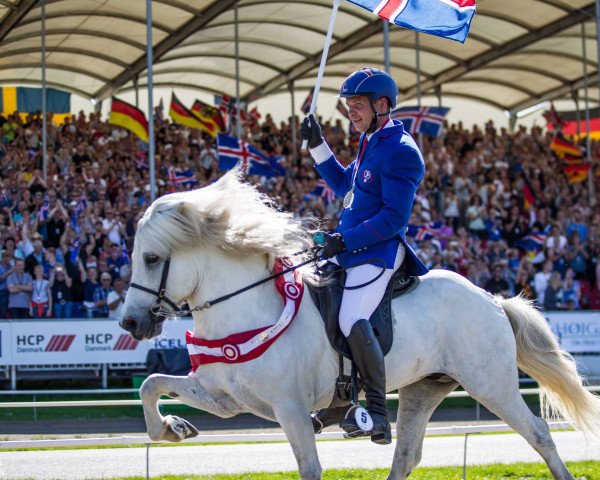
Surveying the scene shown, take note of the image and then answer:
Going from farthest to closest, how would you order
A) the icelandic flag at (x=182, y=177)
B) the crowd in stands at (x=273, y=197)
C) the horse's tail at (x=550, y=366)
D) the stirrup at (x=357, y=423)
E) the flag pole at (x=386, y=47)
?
the icelandic flag at (x=182, y=177)
the flag pole at (x=386, y=47)
the crowd in stands at (x=273, y=197)
the horse's tail at (x=550, y=366)
the stirrup at (x=357, y=423)

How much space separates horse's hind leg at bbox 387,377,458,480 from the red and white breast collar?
1.44 meters

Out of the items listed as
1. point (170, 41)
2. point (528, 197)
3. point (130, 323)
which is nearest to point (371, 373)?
point (130, 323)

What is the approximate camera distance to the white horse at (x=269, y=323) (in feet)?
19.3

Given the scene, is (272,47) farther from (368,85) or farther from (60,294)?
(368,85)

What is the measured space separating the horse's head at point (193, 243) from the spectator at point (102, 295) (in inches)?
382

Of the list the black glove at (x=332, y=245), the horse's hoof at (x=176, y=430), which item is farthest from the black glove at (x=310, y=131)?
the horse's hoof at (x=176, y=430)

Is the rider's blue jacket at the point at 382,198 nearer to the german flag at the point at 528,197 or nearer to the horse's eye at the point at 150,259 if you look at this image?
the horse's eye at the point at 150,259

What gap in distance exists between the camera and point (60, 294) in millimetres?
15422

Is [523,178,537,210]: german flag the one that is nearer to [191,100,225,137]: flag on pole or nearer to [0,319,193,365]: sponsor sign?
[191,100,225,137]: flag on pole

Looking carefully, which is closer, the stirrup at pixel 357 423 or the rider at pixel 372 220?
the stirrup at pixel 357 423

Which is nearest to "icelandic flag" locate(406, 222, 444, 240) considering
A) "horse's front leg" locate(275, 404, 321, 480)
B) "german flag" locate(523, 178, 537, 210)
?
"german flag" locate(523, 178, 537, 210)

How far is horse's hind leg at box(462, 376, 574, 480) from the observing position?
6.80 m

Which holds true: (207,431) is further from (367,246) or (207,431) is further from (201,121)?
(201,121)

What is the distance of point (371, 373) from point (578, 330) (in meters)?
12.2
